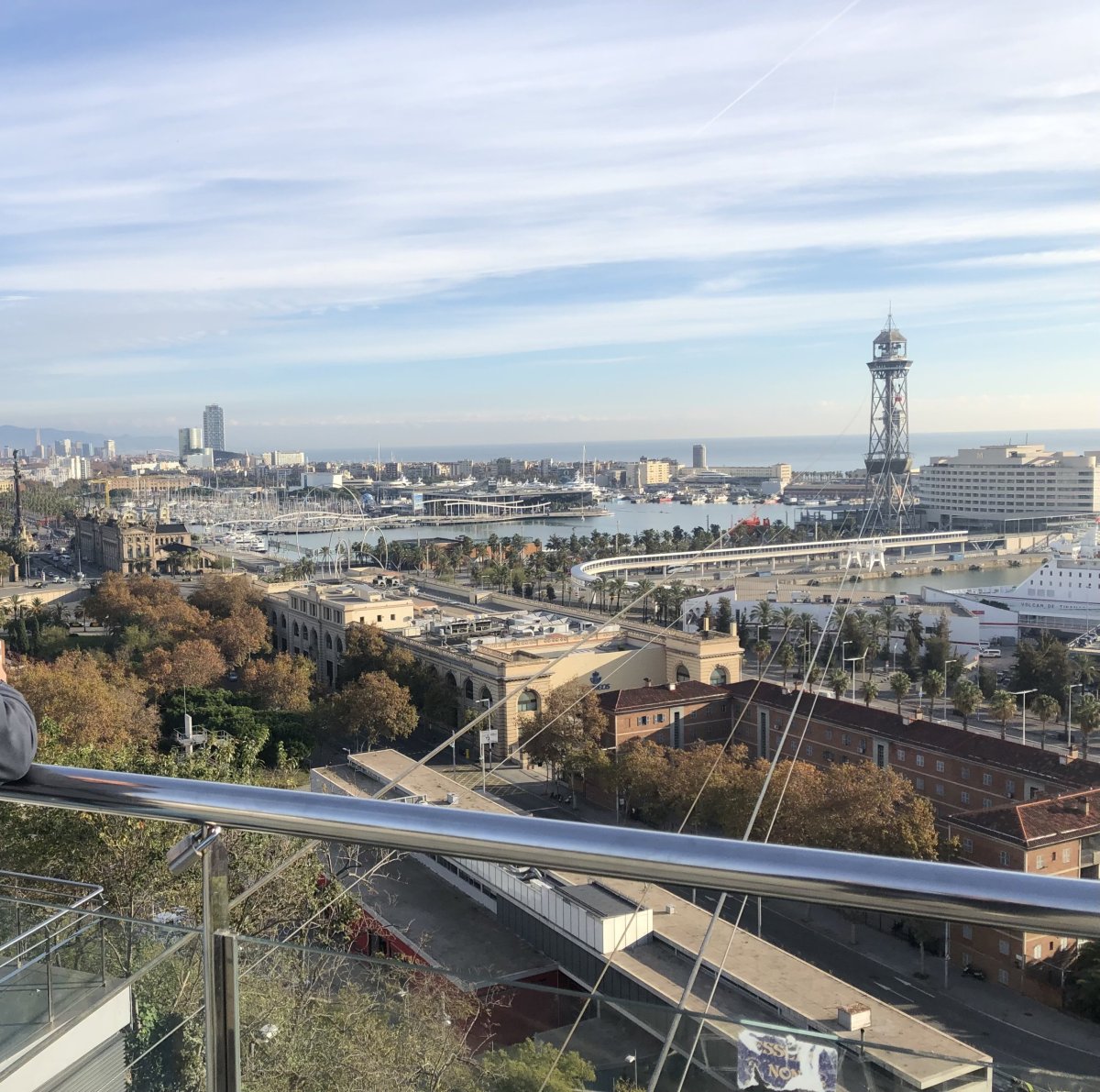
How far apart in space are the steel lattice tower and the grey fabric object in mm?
30195

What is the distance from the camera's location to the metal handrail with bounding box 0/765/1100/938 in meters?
0.42

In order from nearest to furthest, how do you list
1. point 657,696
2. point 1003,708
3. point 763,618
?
1. point 1003,708
2. point 657,696
3. point 763,618

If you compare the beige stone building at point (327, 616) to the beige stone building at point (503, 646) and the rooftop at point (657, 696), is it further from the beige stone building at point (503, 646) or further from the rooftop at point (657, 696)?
the rooftop at point (657, 696)

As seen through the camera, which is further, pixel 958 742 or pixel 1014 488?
pixel 1014 488

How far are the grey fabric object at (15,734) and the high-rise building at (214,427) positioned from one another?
87.5 meters

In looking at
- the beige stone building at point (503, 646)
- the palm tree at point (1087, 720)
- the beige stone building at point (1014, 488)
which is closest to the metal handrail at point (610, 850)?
the beige stone building at point (503, 646)

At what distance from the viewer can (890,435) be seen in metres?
30.6

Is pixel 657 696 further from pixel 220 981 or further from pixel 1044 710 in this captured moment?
pixel 220 981

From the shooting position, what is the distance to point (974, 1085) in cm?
48

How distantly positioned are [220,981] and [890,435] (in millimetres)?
31593

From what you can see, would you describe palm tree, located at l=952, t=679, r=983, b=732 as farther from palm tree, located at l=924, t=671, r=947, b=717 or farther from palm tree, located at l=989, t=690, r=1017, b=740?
palm tree, located at l=924, t=671, r=947, b=717

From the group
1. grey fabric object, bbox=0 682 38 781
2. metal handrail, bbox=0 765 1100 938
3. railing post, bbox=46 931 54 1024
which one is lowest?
railing post, bbox=46 931 54 1024

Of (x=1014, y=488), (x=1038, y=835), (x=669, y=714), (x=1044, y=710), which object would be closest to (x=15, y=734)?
(x=1038, y=835)

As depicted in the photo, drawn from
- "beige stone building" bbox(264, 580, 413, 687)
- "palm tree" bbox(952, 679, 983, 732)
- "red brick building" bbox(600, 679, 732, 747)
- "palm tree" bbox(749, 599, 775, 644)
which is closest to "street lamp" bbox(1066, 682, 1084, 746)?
"palm tree" bbox(952, 679, 983, 732)
